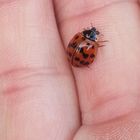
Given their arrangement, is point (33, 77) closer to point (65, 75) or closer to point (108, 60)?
point (65, 75)

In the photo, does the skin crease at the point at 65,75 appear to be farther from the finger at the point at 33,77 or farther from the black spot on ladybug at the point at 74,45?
the black spot on ladybug at the point at 74,45

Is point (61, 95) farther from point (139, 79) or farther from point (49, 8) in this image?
point (49, 8)

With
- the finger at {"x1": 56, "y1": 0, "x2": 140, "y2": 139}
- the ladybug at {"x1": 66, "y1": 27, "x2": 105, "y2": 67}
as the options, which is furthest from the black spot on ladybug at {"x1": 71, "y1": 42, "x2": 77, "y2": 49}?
the finger at {"x1": 56, "y1": 0, "x2": 140, "y2": 139}

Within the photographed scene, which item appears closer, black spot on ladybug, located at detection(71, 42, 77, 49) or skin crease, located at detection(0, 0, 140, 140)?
skin crease, located at detection(0, 0, 140, 140)

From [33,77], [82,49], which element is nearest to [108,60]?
[82,49]

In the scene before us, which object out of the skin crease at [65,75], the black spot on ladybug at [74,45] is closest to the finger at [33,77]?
the skin crease at [65,75]

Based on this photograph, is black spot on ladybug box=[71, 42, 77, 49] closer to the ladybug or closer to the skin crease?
the ladybug
